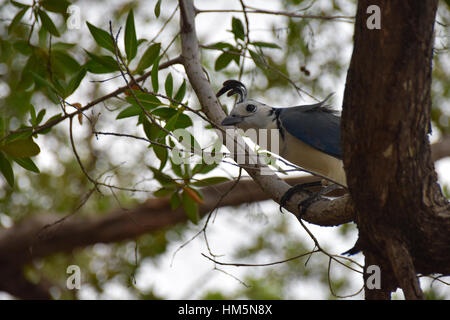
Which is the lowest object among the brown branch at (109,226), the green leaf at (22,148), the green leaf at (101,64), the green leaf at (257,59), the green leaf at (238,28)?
the brown branch at (109,226)

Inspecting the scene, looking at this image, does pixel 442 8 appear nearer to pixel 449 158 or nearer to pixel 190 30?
pixel 449 158

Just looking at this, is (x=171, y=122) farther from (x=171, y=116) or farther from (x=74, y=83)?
(x=74, y=83)

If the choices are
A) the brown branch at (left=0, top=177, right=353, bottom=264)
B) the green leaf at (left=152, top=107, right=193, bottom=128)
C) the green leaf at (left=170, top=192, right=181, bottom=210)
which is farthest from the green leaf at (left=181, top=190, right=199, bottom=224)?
the brown branch at (left=0, top=177, right=353, bottom=264)

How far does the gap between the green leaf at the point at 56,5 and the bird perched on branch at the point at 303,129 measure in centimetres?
89

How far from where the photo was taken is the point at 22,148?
2309 mm

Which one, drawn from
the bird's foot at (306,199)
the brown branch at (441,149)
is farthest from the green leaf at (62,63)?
the brown branch at (441,149)

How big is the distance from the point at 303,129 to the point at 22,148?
1.36 meters

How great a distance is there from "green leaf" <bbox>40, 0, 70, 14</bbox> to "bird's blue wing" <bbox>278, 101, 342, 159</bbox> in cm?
123

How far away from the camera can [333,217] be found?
6.74ft

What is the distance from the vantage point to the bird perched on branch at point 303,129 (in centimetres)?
267

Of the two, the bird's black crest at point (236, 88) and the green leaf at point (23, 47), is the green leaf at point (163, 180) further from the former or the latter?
the green leaf at point (23, 47)

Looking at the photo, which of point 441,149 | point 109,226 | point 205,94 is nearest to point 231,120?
point 205,94

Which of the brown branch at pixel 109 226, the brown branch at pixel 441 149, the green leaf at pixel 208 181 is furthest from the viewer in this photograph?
the brown branch at pixel 109 226

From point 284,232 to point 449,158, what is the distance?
5.81ft
